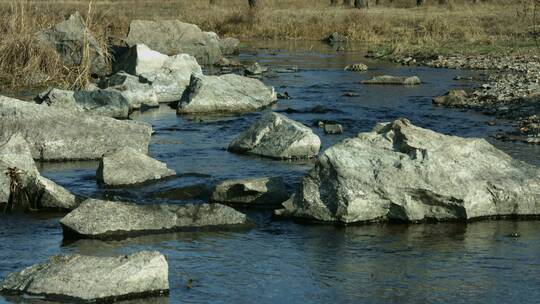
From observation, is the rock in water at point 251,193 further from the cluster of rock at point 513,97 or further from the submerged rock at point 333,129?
the cluster of rock at point 513,97

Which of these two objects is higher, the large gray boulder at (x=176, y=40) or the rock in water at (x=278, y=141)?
the large gray boulder at (x=176, y=40)

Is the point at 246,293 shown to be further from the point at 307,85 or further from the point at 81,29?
the point at 81,29

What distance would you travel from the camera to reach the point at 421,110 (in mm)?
→ 19391

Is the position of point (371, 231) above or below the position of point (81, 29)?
below

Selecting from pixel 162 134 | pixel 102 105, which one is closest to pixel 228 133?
pixel 162 134

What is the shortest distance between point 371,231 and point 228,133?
22.1ft

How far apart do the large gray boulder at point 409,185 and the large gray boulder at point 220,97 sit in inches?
324

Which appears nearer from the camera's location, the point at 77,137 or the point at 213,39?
the point at 77,137

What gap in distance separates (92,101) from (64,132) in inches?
164

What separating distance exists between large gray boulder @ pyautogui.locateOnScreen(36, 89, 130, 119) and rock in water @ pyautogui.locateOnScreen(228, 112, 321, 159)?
Result: 390 cm

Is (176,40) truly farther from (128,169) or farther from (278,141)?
(128,169)

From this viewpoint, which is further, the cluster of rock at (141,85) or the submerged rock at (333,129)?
the cluster of rock at (141,85)

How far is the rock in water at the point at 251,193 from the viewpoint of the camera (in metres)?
11.3

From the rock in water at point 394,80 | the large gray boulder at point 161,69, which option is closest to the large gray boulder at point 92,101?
the large gray boulder at point 161,69
